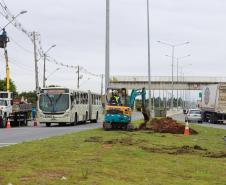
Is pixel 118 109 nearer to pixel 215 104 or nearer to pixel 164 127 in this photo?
pixel 164 127

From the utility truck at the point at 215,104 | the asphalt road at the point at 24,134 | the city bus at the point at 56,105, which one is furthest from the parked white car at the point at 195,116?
the asphalt road at the point at 24,134

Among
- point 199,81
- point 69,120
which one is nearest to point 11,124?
point 69,120

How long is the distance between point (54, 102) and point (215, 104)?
2079 centimetres

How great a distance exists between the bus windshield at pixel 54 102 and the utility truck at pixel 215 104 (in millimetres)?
19813

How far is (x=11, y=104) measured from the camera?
44156mm

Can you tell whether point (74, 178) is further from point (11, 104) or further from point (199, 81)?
point (199, 81)

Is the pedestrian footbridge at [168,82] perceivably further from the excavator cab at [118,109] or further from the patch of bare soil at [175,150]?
the patch of bare soil at [175,150]

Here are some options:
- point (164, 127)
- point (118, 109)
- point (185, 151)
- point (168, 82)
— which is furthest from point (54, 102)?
point (168, 82)

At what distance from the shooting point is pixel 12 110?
44.4 metres

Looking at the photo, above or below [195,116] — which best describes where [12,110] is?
above

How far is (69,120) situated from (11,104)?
15.9 feet

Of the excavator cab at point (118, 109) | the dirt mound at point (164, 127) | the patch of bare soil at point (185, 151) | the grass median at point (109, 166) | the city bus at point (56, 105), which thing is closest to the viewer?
the grass median at point (109, 166)

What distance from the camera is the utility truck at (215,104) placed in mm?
57094

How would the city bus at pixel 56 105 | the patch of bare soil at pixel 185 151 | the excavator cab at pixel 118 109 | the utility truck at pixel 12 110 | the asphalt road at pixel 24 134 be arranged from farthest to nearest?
the city bus at pixel 56 105
the utility truck at pixel 12 110
the excavator cab at pixel 118 109
the asphalt road at pixel 24 134
the patch of bare soil at pixel 185 151
